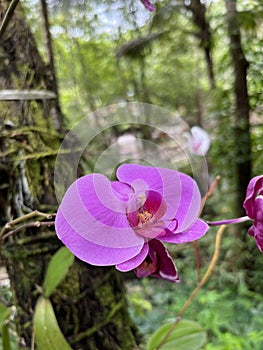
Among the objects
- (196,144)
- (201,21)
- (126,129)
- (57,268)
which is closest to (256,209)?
(57,268)

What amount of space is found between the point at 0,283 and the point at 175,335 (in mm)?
250

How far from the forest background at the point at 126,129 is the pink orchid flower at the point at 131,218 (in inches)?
6.2

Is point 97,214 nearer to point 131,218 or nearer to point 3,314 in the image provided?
point 131,218

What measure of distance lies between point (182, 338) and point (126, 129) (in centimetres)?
77

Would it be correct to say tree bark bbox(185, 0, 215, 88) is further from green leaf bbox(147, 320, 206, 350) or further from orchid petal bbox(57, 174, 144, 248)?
orchid petal bbox(57, 174, 144, 248)

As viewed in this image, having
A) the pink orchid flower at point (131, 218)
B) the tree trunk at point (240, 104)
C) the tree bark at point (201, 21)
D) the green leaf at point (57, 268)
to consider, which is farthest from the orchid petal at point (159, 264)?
the tree bark at point (201, 21)

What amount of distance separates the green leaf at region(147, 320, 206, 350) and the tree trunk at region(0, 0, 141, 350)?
5cm

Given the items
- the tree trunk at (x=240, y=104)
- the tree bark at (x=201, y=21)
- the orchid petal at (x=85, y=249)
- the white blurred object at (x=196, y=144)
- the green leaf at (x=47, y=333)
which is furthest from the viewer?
the tree bark at (x=201, y=21)

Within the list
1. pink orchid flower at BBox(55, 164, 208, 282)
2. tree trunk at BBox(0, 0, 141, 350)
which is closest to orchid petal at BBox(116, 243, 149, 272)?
pink orchid flower at BBox(55, 164, 208, 282)

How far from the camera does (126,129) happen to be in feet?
3.77

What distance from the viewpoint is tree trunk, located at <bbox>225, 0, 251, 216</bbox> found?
1276 mm

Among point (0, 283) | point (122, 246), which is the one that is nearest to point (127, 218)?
point (122, 246)

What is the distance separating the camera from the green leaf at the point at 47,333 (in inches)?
14.7

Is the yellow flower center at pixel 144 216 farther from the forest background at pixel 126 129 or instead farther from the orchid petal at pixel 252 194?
the forest background at pixel 126 129
